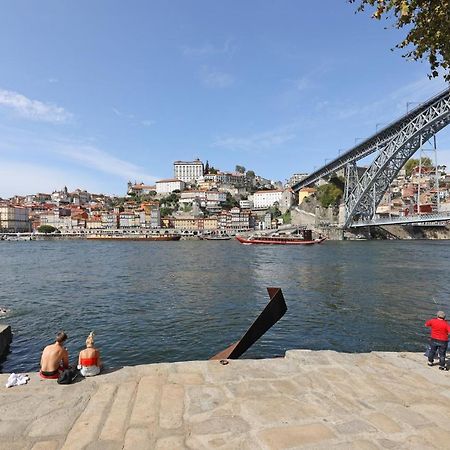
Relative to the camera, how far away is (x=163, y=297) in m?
16.5

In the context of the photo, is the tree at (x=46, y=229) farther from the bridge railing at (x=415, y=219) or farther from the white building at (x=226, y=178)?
the bridge railing at (x=415, y=219)

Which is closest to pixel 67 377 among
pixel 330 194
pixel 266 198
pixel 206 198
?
pixel 330 194

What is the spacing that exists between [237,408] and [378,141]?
71087 mm

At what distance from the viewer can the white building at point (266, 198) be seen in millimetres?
126500

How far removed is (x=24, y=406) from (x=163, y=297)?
496 inches

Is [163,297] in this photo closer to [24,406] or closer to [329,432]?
[24,406]

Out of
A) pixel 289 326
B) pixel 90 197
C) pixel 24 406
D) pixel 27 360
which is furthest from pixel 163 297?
pixel 90 197

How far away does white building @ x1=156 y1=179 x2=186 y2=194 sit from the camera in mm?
140250

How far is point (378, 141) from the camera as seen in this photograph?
66.7 m

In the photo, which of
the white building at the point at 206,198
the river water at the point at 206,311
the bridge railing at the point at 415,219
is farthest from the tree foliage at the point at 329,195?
the river water at the point at 206,311

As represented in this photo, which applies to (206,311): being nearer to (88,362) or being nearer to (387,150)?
(88,362)

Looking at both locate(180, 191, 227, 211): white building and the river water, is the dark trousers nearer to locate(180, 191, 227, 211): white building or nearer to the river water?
the river water

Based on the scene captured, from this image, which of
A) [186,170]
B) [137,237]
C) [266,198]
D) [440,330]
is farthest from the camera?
[186,170]

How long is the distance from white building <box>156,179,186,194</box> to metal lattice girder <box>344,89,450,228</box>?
3046 inches
